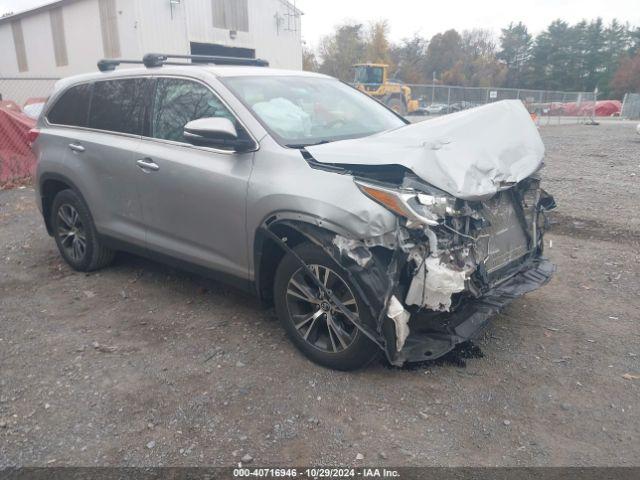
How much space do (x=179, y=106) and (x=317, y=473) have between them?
9.33 feet

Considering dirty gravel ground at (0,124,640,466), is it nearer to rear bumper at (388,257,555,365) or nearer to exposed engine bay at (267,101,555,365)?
rear bumper at (388,257,555,365)

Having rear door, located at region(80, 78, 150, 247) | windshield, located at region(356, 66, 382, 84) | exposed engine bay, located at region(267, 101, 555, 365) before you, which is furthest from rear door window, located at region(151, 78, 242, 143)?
windshield, located at region(356, 66, 382, 84)

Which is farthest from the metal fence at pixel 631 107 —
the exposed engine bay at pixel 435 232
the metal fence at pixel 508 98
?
the exposed engine bay at pixel 435 232

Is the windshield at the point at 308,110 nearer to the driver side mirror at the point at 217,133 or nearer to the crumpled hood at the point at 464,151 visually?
the driver side mirror at the point at 217,133

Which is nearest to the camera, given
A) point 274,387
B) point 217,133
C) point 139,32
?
point 274,387

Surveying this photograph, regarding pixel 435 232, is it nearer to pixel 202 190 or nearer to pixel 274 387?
pixel 274 387

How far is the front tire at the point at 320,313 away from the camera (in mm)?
3145

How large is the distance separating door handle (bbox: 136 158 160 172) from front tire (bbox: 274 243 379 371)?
1.36 metres

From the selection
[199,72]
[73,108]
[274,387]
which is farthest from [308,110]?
[73,108]

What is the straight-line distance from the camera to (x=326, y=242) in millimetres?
3107

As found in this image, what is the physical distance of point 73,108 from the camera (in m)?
4.99

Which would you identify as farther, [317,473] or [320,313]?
[320,313]

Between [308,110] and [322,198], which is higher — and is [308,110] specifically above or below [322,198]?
above

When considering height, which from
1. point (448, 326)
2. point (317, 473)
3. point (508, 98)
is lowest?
point (317, 473)
